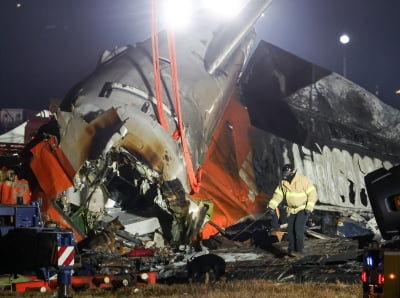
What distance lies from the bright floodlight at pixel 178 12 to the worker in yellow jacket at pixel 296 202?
479cm

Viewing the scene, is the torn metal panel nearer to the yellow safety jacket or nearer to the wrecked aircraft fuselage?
the wrecked aircraft fuselage

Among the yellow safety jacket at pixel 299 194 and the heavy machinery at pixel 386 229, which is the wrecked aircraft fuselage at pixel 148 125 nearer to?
the yellow safety jacket at pixel 299 194

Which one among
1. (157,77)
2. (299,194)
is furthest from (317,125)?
(299,194)

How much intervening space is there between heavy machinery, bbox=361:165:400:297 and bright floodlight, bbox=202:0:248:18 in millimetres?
11962

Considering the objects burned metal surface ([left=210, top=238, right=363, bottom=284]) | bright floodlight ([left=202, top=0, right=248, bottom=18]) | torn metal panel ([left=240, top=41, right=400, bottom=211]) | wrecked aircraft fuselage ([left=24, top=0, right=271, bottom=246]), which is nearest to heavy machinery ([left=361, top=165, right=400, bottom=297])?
burned metal surface ([left=210, top=238, right=363, bottom=284])

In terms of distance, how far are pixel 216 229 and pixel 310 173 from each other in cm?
412

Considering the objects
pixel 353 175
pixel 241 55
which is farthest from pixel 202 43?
pixel 353 175

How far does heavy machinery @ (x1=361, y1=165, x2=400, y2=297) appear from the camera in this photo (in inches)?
164

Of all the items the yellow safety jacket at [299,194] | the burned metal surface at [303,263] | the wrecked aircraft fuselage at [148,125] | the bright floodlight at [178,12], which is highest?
the bright floodlight at [178,12]

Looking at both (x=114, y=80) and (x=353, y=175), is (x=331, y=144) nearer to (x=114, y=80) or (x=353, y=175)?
(x=353, y=175)

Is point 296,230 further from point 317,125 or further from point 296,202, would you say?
point 317,125

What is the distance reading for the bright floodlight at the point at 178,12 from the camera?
43.6 feet

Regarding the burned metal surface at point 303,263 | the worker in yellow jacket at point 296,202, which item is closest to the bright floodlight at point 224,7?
the worker in yellow jacket at point 296,202

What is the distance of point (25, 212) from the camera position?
28.3ft
